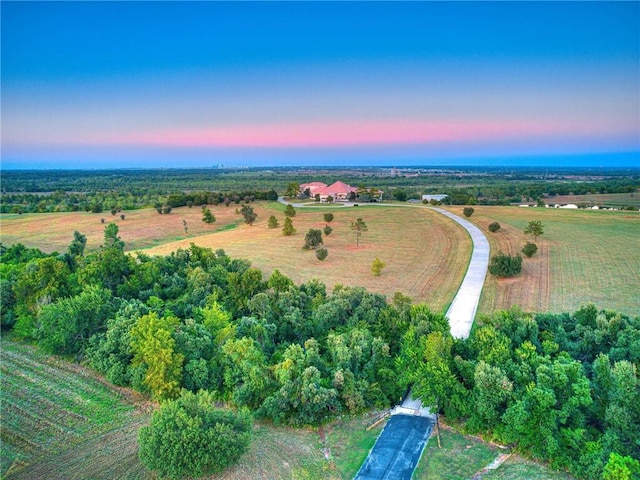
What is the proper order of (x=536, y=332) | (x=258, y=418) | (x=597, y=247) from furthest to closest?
(x=597, y=247)
(x=536, y=332)
(x=258, y=418)

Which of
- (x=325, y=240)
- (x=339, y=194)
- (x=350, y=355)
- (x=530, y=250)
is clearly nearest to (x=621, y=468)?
(x=350, y=355)

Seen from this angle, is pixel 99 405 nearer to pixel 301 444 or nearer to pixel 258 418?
pixel 258 418

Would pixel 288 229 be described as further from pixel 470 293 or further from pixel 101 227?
pixel 101 227

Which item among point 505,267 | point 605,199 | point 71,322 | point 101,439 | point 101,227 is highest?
point 605,199

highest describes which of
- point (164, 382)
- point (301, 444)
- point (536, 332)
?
point (536, 332)

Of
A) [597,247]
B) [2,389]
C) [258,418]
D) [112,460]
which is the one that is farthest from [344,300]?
[597,247]

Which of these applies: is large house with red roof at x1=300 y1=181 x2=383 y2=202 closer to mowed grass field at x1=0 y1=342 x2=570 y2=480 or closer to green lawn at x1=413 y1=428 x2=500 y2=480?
mowed grass field at x1=0 y1=342 x2=570 y2=480

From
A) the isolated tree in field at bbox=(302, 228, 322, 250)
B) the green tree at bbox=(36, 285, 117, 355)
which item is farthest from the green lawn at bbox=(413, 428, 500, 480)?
the isolated tree in field at bbox=(302, 228, 322, 250)
